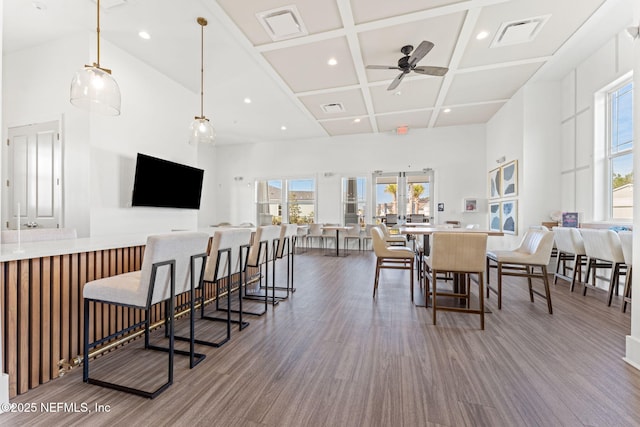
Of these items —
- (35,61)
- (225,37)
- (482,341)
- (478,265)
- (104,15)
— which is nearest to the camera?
(482,341)

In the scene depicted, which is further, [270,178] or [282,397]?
[270,178]

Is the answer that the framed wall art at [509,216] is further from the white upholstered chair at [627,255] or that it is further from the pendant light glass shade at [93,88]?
the pendant light glass shade at [93,88]

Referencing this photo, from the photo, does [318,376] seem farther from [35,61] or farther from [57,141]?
[35,61]

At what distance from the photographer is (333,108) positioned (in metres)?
6.32

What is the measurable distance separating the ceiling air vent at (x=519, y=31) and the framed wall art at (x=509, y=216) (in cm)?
304

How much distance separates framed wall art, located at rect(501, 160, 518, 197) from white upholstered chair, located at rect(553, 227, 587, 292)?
1490 millimetres

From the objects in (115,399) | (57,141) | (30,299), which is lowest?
(115,399)

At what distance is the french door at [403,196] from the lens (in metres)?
8.08

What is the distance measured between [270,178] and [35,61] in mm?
5988

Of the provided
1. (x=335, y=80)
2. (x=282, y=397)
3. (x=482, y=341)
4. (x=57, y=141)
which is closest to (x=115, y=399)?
(x=282, y=397)

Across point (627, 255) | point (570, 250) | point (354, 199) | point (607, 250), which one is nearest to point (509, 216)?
point (570, 250)

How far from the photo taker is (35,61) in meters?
4.09

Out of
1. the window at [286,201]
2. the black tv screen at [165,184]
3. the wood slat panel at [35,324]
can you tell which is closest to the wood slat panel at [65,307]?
the wood slat panel at [35,324]

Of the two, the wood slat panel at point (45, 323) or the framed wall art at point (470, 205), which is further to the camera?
the framed wall art at point (470, 205)
